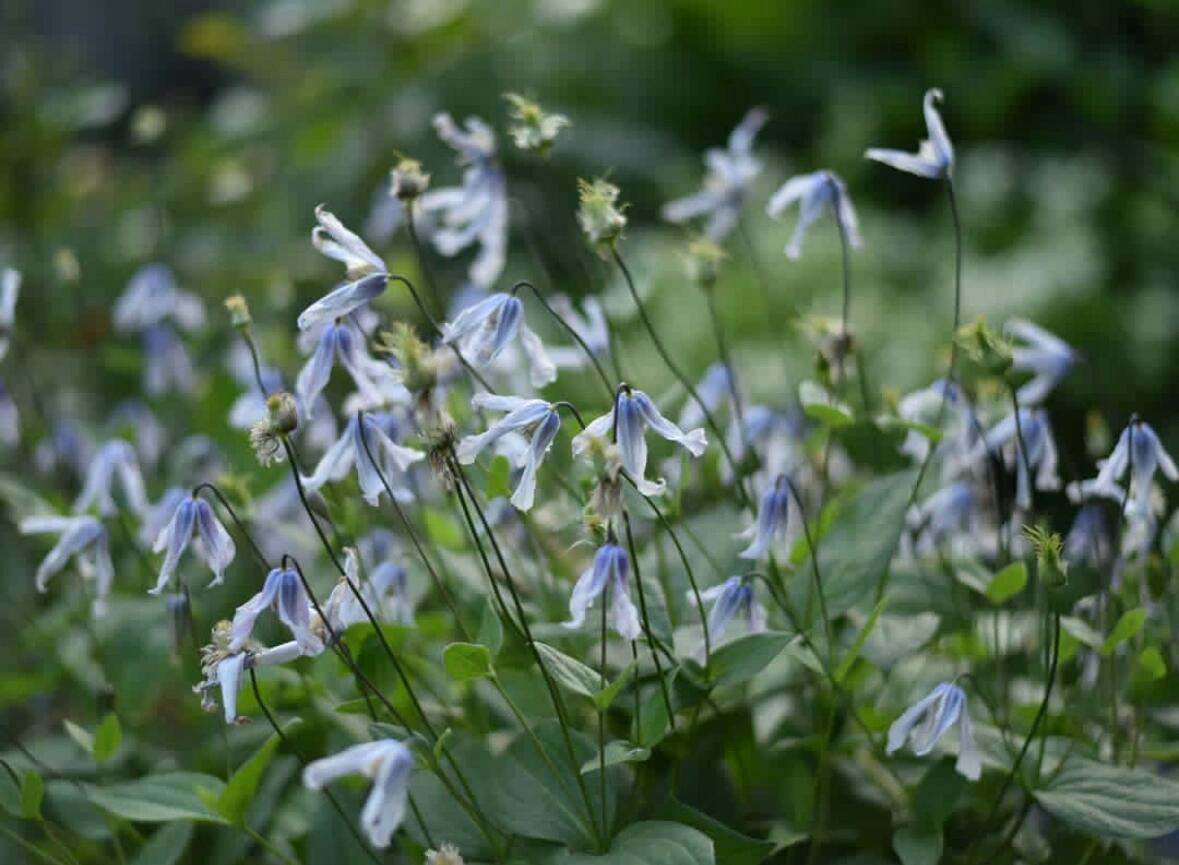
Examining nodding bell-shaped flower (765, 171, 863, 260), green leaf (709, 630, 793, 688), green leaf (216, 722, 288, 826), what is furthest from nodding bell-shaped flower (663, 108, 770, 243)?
green leaf (216, 722, 288, 826)

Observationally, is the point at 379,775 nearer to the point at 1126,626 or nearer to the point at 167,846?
the point at 167,846

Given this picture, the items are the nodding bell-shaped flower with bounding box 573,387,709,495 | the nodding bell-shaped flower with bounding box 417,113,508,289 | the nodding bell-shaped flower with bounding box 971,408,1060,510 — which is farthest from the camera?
the nodding bell-shaped flower with bounding box 417,113,508,289

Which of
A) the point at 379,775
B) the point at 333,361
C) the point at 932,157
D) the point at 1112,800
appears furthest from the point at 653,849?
the point at 932,157

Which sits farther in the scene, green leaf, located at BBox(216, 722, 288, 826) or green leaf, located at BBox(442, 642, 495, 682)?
green leaf, located at BBox(216, 722, 288, 826)

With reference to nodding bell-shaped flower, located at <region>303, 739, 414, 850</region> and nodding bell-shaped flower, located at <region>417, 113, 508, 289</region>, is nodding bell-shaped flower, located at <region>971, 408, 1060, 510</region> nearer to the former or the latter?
nodding bell-shaped flower, located at <region>417, 113, 508, 289</region>

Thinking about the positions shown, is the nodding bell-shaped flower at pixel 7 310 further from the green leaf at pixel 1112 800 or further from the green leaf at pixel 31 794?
the green leaf at pixel 1112 800

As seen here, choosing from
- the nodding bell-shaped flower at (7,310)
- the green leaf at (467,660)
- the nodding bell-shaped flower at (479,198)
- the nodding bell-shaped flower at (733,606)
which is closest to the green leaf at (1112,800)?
the nodding bell-shaped flower at (733,606)
